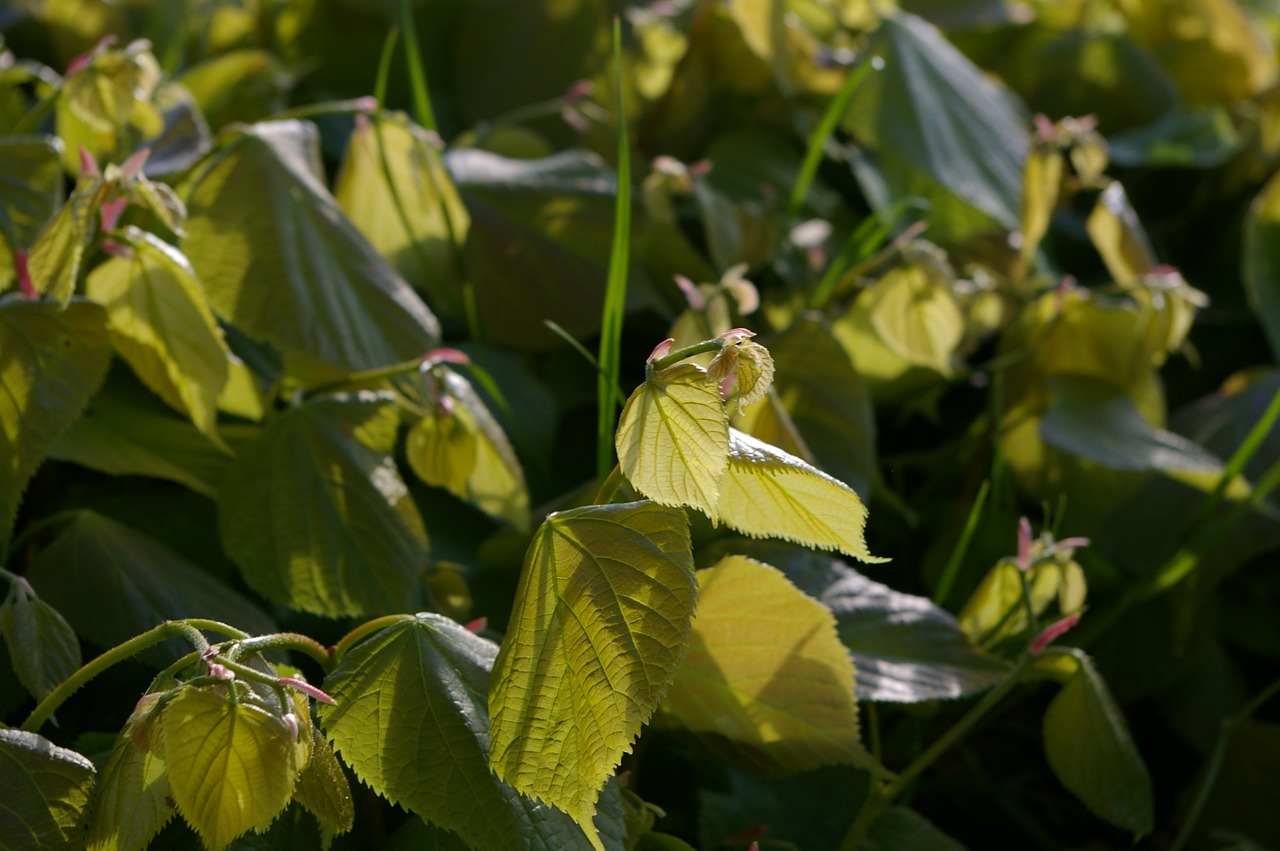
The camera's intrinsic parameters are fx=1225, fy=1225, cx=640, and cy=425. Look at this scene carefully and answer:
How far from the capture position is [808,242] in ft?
3.12

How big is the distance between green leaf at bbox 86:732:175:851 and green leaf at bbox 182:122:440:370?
0.26m

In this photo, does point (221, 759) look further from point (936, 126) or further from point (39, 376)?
point (936, 126)

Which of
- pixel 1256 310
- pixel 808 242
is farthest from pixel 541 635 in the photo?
pixel 1256 310

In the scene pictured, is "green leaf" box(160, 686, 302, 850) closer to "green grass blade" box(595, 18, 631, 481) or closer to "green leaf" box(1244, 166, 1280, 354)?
"green grass blade" box(595, 18, 631, 481)

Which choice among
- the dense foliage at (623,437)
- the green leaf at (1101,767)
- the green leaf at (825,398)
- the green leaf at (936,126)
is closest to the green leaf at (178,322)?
the dense foliage at (623,437)

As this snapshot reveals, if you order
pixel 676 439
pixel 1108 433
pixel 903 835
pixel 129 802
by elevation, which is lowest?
pixel 903 835

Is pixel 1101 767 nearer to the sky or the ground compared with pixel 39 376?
nearer to the ground

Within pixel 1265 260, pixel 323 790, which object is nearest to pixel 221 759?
pixel 323 790

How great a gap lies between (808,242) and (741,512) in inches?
20.7

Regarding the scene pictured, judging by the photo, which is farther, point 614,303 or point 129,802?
point 614,303

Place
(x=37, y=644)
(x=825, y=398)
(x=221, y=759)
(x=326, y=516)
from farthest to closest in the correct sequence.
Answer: (x=825, y=398) < (x=326, y=516) < (x=37, y=644) < (x=221, y=759)

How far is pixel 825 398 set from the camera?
0.78 meters

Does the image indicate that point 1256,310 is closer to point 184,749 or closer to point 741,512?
point 741,512

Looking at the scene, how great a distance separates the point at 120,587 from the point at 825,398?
0.43 metres
